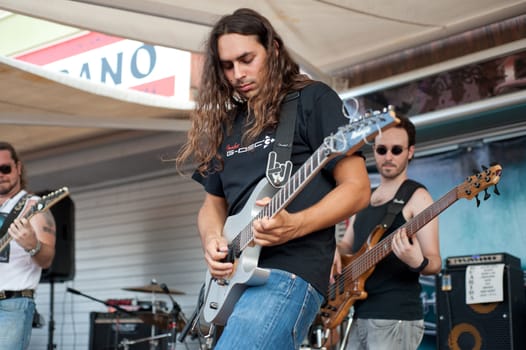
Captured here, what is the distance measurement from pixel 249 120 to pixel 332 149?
0.69 m

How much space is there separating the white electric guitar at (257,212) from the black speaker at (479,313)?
2.87 m

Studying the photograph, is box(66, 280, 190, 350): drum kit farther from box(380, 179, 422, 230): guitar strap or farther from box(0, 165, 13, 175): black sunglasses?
box(380, 179, 422, 230): guitar strap

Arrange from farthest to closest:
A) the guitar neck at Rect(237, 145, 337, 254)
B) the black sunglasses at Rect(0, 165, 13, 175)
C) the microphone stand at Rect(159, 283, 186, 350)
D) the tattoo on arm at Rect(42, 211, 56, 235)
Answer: the microphone stand at Rect(159, 283, 186, 350)
the black sunglasses at Rect(0, 165, 13, 175)
the tattoo on arm at Rect(42, 211, 56, 235)
the guitar neck at Rect(237, 145, 337, 254)

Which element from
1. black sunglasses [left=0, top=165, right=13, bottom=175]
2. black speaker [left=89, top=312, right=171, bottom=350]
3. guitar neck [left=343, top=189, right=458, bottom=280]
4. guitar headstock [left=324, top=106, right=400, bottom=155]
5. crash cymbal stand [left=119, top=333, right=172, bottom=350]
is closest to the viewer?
guitar headstock [left=324, top=106, right=400, bottom=155]

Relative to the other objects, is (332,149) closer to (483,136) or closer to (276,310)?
(276,310)

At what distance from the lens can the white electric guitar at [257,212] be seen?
93.4 inches

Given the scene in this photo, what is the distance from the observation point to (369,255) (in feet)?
14.9

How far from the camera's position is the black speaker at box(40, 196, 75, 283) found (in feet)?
28.4

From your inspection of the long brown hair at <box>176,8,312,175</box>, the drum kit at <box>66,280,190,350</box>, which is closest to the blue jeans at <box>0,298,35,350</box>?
the long brown hair at <box>176,8,312,175</box>

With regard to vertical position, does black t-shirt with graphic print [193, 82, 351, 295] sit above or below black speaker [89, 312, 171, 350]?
above

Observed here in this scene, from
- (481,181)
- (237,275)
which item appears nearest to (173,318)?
(481,181)

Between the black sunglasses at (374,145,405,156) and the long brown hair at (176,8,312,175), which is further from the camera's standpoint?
the black sunglasses at (374,145,405,156)

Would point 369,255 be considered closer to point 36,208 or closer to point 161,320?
point 36,208

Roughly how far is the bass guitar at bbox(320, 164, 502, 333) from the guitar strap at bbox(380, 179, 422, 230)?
5cm
